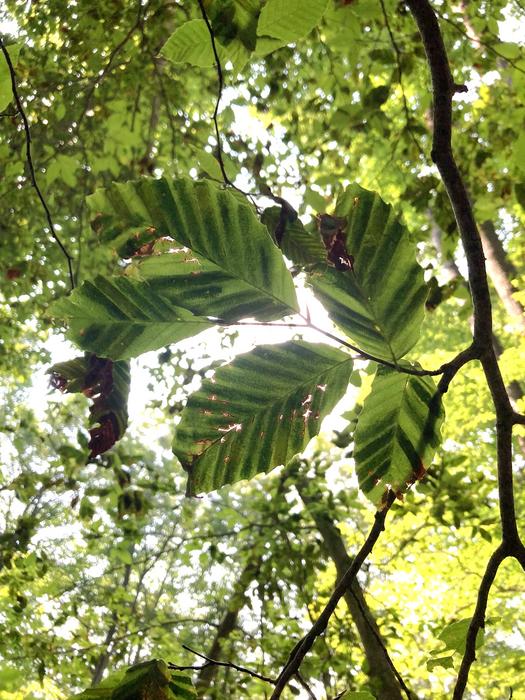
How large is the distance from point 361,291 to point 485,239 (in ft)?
23.3

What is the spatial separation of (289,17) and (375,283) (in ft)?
1.28

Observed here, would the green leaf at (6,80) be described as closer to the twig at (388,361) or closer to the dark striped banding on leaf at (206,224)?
the dark striped banding on leaf at (206,224)

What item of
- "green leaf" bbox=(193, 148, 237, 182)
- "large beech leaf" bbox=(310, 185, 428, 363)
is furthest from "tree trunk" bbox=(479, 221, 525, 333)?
"large beech leaf" bbox=(310, 185, 428, 363)

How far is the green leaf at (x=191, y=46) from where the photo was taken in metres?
0.81

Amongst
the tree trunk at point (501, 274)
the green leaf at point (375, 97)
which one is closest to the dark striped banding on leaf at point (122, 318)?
the green leaf at point (375, 97)

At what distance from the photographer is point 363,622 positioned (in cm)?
319

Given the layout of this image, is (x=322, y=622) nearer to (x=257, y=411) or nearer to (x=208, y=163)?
(x=257, y=411)

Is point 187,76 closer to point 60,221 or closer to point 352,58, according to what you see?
point 60,221

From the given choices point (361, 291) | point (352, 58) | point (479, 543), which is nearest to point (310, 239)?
point (361, 291)

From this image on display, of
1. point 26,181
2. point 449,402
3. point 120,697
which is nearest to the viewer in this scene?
point 120,697

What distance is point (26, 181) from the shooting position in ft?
10.7

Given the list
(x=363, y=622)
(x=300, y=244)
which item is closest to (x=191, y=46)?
(x=300, y=244)

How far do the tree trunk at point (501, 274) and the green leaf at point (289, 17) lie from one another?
5.54m

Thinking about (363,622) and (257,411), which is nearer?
(257,411)
